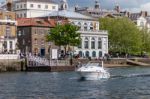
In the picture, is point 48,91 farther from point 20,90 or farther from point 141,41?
point 141,41

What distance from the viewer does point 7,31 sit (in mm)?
133125

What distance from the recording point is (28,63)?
4631 inches

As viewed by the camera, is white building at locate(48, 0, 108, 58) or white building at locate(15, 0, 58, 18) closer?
white building at locate(48, 0, 108, 58)

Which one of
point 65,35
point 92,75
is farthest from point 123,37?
point 92,75

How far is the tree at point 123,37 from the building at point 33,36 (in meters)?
24.1

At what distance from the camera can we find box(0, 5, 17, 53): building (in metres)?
132

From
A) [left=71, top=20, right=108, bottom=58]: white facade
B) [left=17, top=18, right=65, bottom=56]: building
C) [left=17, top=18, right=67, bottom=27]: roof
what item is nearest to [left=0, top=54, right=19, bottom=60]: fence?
[left=17, top=18, right=65, bottom=56]: building

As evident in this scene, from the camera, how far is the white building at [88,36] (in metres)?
158

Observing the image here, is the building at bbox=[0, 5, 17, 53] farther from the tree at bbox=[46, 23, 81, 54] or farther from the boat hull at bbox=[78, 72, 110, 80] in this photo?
the boat hull at bbox=[78, 72, 110, 80]

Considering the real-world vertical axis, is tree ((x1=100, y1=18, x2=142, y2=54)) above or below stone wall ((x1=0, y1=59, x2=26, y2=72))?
above

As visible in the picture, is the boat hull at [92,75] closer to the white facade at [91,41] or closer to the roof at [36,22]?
the roof at [36,22]

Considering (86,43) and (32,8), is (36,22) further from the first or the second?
(32,8)

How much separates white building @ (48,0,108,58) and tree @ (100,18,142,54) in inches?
194

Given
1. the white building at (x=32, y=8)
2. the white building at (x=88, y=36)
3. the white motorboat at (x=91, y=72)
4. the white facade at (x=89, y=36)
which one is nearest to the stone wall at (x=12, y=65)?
the white motorboat at (x=91, y=72)
